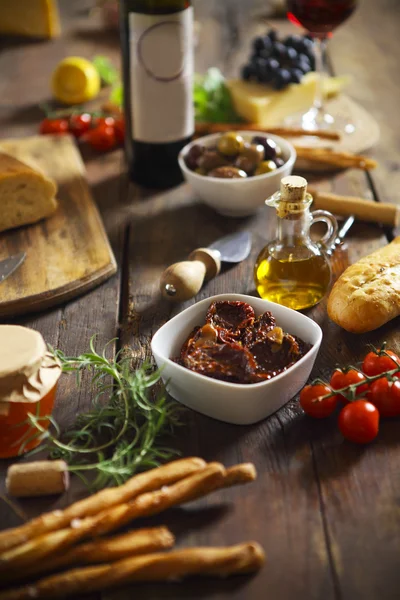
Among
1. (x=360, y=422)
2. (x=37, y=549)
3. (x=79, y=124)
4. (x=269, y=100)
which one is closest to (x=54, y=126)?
(x=79, y=124)

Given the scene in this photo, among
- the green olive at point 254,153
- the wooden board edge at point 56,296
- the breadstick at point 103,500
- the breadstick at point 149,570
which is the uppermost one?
the green olive at point 254,153

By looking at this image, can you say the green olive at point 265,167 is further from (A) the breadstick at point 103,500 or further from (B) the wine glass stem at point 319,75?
(A) the breadstick at point 103,500

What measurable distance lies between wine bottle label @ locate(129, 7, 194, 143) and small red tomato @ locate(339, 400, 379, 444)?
1162 millimetres

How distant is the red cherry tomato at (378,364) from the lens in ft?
4.71

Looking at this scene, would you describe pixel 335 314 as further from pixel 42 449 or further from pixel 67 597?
pixel 67 597

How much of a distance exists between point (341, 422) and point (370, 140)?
4.79ft

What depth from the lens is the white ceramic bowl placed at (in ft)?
4.32

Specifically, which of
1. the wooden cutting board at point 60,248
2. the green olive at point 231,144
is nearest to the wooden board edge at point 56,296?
the wooden cutting board at point 60,248

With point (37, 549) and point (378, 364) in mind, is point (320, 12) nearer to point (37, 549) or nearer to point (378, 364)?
point (378, 364)

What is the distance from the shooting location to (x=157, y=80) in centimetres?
206

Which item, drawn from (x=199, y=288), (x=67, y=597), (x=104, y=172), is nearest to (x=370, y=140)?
(x=104, y=172)

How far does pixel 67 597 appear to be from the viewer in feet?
3.51

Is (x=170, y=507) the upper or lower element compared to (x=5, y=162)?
lower

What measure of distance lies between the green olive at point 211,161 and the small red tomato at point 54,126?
2.55 ft
